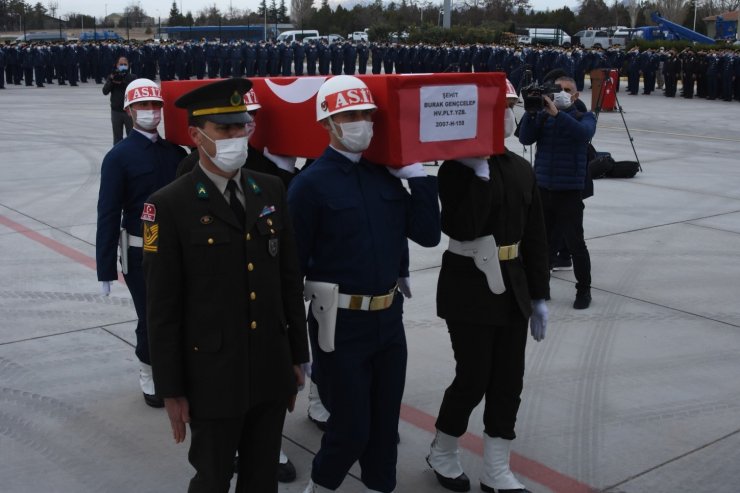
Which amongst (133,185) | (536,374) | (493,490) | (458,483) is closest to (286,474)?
(458,483)

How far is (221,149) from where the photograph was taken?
2.91 metres

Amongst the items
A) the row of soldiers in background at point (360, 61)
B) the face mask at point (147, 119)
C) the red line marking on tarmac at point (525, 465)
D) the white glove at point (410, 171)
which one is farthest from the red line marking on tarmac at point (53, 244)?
the row of soldiers in background at point (360, 61)

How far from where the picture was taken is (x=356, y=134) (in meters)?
3.38

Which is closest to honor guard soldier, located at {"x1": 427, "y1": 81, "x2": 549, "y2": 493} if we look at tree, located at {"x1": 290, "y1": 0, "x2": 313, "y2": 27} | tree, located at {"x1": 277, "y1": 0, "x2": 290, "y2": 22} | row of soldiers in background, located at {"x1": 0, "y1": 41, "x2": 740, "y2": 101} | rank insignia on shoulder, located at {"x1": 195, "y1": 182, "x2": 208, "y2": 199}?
rank insignia on shoulder, located at {"x1": 195, "y1": 182, "x2": 208, "y2": 199}

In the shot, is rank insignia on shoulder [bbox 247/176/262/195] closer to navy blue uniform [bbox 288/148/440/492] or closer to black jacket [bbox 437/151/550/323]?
navy blue uniform [bbox 288/148/440/492]

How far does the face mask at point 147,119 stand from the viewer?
15.6ft

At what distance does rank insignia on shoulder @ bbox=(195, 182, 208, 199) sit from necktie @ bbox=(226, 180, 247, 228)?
104 mm

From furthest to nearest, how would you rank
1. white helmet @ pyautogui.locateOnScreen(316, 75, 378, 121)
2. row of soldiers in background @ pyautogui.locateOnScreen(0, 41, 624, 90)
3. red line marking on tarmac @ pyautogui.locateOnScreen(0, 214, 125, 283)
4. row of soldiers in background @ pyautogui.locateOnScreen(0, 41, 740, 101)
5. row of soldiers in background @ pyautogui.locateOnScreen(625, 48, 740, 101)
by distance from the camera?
row of soldiers in background @ pyautogui.locateOnScreen(0, 41, 624, 90) → row of soldiers in background @ pyautogui.locateOnScreen(0, 41, 740, 101) → row of soldiers in background @ pyautogui.locateOnScreen(625, 48, 740, 101) → red line marking on tarmac @ pyautogui.locateOnScreen(0, 214, 125, 283) → white helmet @ pyautogui.locateOnScreen(316, 75, 378, 121)

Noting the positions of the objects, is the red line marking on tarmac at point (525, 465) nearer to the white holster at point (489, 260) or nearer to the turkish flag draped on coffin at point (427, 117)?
the white holster at point (489, 260)

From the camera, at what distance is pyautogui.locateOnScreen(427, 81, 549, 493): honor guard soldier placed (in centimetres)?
380

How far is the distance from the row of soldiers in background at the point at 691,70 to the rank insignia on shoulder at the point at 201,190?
92.2 feet

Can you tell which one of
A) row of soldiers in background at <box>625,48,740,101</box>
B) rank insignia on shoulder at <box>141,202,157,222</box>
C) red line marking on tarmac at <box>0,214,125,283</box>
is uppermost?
row of soldiers in background at <box>625,48,740,101</box>

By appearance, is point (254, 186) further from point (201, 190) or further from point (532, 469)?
point (532, 469)

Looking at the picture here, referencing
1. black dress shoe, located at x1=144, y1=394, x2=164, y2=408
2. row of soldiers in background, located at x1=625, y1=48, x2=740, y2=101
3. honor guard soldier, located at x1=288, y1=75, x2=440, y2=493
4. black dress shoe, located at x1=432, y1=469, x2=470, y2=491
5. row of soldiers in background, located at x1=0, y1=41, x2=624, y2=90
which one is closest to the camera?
honor guard soldier, located at x1=288, y1=75, x2=440, y2=493
